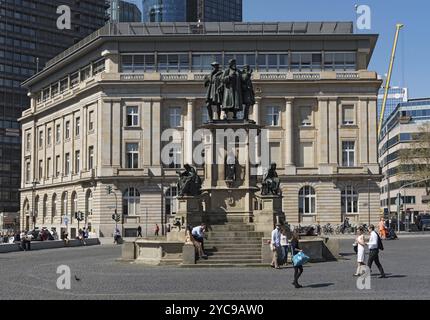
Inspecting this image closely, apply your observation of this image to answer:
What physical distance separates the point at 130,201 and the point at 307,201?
19.5 meters

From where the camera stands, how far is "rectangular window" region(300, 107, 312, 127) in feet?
262

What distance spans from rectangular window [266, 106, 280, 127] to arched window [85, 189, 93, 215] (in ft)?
72.1

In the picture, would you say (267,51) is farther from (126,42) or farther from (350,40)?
(126,42)

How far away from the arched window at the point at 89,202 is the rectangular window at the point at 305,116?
25.5 metres

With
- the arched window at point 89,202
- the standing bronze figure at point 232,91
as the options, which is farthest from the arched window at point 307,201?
the standing bronze figure at point 232,91

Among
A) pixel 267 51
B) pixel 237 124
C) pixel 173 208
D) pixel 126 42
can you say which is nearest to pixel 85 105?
pixel 126 42

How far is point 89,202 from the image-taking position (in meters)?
83.1

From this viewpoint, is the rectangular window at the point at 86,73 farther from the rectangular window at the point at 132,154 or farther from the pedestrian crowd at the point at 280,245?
the pedestrian crowd at the point at 280,245

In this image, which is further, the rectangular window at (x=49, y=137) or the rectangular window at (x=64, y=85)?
the rectangular window at (x=49, y=137)

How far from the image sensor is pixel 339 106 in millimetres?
79125

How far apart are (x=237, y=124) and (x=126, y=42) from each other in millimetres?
51166

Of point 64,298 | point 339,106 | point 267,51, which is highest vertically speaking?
point 267,51

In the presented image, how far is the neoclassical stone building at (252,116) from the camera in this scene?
77938 mm

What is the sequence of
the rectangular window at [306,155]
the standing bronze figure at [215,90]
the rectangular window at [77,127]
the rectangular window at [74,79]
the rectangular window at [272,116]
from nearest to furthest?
the standing bronze figure at [215,90]
the rectangular window at [306,155]
the rectangular window at [272,116]
the rectangular window at [77,127]
the rectangular window at [74,79]
